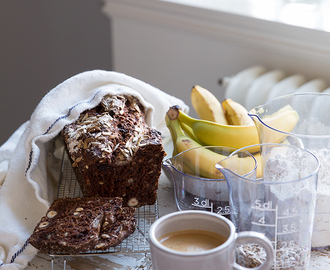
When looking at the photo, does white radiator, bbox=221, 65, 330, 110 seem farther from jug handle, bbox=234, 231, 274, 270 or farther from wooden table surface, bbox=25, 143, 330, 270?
jug handle, bbox=234, 231, 274, 270

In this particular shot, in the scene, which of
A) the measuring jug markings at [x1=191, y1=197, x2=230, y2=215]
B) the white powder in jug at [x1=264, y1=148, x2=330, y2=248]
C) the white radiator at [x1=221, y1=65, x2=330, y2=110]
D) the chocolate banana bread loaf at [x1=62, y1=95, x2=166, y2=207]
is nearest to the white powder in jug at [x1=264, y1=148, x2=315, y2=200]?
the white powder in jug at [x1=264, y1=148, x2=330, y2=248]

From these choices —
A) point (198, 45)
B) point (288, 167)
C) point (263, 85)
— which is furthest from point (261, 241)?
point (198, 45)

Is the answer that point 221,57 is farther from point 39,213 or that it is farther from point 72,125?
point 39,213

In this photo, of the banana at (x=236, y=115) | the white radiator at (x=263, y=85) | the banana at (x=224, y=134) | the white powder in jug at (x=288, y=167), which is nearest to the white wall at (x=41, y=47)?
the white radiator at (x=263, y=85)

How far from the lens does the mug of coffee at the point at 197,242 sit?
0.50 metres

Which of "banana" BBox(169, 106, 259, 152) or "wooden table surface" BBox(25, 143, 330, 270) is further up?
"banana" BBox(169, 106, 259, 152)

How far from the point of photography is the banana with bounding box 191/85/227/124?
3.53ft

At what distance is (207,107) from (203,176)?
333mm

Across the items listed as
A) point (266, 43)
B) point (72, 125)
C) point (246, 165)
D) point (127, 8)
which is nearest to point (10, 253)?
point (72, 125)

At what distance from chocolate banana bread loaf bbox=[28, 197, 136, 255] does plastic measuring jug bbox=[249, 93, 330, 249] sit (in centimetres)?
31

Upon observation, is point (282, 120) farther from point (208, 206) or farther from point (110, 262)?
point (110, 262)

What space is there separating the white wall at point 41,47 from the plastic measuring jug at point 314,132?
1645 mm

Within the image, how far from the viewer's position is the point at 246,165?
2.31 feet

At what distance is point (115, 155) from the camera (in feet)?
2.65
